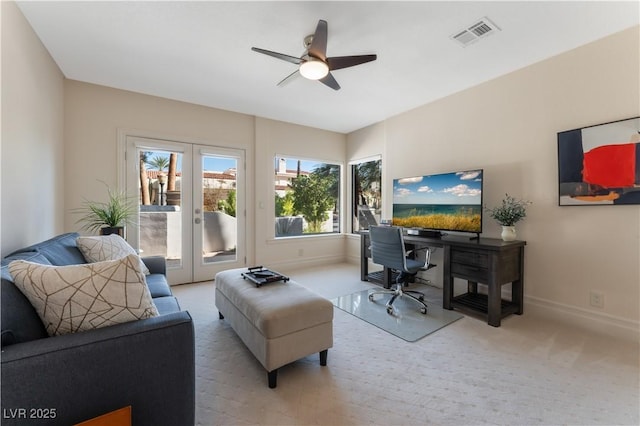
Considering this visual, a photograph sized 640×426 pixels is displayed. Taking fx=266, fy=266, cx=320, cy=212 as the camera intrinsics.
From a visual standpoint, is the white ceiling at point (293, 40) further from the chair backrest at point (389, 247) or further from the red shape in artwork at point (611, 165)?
the chair backrest at point (389, 247)

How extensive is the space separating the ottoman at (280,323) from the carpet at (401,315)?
33.4 inches

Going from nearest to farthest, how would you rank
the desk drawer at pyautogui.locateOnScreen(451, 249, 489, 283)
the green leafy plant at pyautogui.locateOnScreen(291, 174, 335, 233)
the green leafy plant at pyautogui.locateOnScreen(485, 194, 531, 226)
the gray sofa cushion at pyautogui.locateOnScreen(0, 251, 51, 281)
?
the gray sofa cushion at pyautogui.locateOnScreen(0, 251, 51, 281)
the desk drawer at pyautogui.locateOnScreen(451, 249, 489, 283)
the green leafy plant at pyautogui.locateOnScreen(485, 194, 531, 226)
the green leafy plant at pyautogui.locateOnScreen(291, 174, 335, 233)

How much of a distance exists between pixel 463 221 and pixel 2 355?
3.49 metres

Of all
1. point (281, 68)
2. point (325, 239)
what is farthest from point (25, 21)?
point (325, 239)

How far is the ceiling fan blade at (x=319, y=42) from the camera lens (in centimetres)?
186

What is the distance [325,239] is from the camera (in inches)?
201

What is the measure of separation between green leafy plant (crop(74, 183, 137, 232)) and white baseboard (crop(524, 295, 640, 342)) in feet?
14.8

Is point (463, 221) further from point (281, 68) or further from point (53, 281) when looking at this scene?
point (53, 281)

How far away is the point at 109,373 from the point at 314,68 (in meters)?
2.25

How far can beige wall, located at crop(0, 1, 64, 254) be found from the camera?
1777 millimetres

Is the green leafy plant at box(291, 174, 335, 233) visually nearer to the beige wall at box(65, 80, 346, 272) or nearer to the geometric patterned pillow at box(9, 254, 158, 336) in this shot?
the beige wall at box(65, 80, 346, 272)

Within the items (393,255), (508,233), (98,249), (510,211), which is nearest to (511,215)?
(510,211)

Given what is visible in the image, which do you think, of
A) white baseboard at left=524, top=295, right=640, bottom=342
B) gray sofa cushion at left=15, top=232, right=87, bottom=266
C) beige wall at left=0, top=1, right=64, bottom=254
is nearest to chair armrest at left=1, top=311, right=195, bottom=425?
gray sofa cushion at left=15, top=232, right=87, bottom=266

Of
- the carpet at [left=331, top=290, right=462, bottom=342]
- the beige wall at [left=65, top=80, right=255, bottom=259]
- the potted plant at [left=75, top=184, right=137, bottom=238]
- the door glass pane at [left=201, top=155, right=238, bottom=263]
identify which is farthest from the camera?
the door glass pane at [left=201, top=155, right=238, bottom=263]
